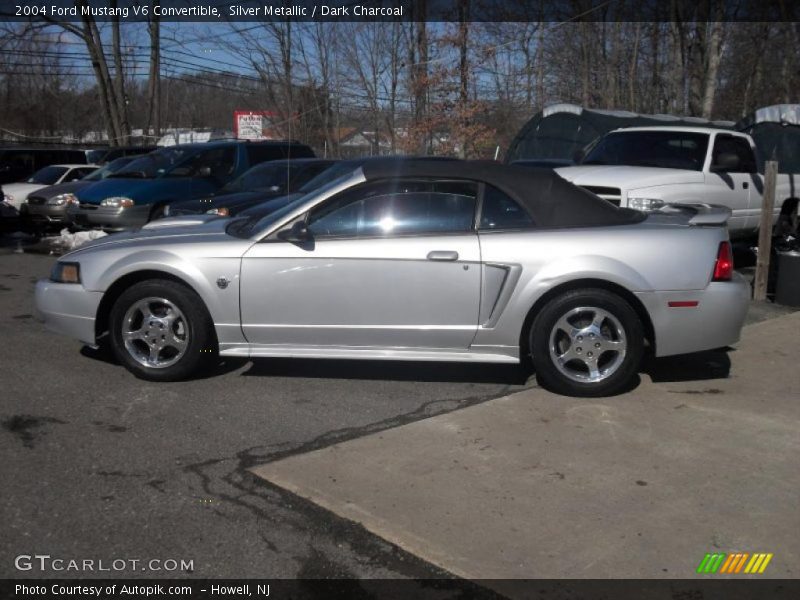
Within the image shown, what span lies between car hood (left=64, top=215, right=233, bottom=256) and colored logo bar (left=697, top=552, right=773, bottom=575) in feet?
12.2

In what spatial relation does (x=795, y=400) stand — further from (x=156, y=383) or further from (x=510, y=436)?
(x=156, y=383)

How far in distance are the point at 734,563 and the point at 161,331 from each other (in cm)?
386

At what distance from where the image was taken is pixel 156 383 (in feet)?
18.8

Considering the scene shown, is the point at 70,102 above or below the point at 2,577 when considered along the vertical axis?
above

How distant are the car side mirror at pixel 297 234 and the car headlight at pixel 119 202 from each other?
317 inches

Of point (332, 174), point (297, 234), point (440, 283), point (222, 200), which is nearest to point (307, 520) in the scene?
point (440, 283)

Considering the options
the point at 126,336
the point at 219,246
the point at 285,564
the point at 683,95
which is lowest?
the point at 285,564

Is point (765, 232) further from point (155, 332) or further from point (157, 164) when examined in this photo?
point (157, 164)

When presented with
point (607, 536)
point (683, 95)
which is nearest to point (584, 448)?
point (607, 536)

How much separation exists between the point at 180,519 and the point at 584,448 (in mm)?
2195

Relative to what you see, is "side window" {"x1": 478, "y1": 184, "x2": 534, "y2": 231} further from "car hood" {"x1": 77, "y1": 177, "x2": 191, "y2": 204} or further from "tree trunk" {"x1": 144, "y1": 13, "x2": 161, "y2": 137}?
"tree trunk" {"x1": 144, "y1": 13, "x2": 161, "y2": 137}

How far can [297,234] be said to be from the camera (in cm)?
546

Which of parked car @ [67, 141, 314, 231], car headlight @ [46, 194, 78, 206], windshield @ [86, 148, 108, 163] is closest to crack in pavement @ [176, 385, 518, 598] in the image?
parked car @ [67, 141, 314, 231]

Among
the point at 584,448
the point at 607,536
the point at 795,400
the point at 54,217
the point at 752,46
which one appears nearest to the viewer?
the point at 607,536
